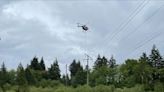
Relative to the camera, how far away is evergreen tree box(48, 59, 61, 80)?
153 m

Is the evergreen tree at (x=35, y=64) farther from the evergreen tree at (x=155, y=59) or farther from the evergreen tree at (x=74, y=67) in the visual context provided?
the evergreen tree at (x=155, y=59)

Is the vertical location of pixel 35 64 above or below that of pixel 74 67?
below

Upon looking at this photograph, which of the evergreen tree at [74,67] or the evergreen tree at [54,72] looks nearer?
the evergreen tree at [54,72]

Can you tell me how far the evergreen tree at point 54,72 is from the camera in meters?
153

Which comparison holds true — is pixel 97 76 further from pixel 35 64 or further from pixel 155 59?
pixel 35 64

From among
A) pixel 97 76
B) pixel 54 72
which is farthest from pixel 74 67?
pixel 97 76

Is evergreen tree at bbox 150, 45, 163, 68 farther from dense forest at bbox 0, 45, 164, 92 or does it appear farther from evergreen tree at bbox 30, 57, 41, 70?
evergreen tree at bbox 30, 57, 41, 70

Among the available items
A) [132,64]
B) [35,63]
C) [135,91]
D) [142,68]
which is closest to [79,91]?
[135,91]

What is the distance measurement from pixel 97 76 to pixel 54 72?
20.2 meters

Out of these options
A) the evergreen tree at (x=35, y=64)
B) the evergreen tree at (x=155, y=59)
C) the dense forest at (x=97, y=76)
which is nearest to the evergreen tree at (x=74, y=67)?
the dense forest at (x=97, y=76)

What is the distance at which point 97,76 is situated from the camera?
458 ft

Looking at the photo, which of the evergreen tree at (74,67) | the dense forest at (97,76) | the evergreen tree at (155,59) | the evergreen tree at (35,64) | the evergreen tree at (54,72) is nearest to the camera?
the dense forest at (97,76)

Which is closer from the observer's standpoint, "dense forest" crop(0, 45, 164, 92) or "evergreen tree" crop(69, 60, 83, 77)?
"dense forest" crop(0, 45, 164, 92)

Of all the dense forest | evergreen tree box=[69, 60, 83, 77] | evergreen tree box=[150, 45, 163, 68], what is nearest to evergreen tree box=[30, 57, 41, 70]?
the dense forest
